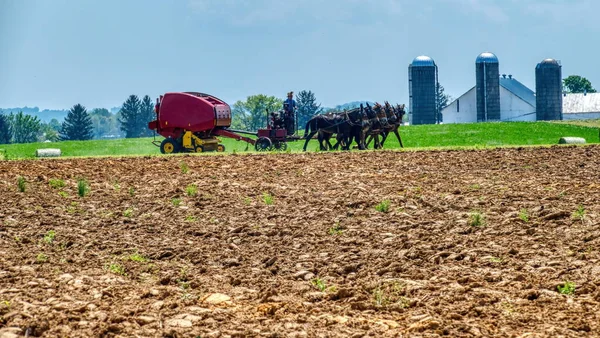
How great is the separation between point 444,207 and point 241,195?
13.0 feet

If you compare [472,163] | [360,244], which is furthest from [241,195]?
[472,163]

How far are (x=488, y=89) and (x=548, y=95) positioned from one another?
626 cm

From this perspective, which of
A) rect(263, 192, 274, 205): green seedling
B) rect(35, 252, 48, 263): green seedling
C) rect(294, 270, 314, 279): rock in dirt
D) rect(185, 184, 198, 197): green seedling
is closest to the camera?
rect(294, 270, 314, 279): rock in dirt

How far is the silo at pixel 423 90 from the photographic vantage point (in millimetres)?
83562

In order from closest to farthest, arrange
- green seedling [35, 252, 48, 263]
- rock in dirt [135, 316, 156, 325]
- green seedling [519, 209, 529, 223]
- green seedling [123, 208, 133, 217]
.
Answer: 1. rock in dirt [135, 316, 156, 325]
2. green seedling [35, 252, 48, 263]
3. green seedling [519, 209, 529, 223]
4. green seedling [123, 208, 133, 217]

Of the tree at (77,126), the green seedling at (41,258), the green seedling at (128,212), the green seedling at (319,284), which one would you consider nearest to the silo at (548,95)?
the tree at (77,126)

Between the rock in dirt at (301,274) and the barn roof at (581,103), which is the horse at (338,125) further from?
the barn roof at (581,103)

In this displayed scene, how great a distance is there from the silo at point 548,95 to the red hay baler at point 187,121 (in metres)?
58.5

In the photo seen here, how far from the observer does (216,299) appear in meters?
8.97

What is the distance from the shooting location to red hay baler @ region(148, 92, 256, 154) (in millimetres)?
32219

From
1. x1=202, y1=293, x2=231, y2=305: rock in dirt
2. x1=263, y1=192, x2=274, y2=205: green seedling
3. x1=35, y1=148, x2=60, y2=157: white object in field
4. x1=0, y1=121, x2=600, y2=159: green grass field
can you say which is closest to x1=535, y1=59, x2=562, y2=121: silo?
x1=0, y1=121, x2=600, y2=159: green grass field

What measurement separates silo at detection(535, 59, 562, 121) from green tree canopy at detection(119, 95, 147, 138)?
205 feet

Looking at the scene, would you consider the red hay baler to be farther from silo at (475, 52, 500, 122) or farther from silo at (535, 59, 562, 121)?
silo at (535, 59, 562, 121)

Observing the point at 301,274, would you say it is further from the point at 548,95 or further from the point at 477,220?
the point at 548,95
